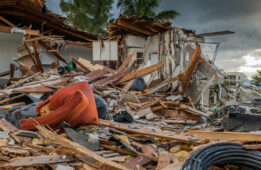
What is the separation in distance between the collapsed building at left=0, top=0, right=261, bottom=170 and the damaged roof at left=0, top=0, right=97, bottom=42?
4cm

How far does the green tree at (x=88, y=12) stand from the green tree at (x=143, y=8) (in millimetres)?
4446

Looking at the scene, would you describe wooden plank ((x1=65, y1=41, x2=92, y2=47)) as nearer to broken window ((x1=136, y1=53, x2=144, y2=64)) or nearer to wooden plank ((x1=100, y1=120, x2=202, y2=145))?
broken window ((x1=136, y1=53, x2=144, y2=64))

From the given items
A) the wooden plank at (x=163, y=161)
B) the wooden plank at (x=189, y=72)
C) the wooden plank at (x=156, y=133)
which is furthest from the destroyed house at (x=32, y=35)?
the wooden plank at (x=163, y=161)

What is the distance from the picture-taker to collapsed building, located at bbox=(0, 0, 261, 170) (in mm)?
2350

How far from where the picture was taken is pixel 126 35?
39.7 ft

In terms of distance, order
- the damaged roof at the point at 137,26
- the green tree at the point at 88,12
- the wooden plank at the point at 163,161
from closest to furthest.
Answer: the wooden plank at the point at 163,161
the damaged roof at the point at 137,26
the green tree at the point at 88,12

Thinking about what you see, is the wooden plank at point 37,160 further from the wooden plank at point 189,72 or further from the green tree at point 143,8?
the green tree at point 143,8

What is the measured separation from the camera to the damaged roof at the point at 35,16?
8031 mm

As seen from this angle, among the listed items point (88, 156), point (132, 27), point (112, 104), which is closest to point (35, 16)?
point (132, 27)

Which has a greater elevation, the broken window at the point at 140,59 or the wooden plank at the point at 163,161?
the broken window at the point at 140,59

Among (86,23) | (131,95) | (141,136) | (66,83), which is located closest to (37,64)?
(66,83)

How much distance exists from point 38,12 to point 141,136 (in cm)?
830

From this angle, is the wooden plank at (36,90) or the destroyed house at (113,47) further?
the destroyed house at (113,47)

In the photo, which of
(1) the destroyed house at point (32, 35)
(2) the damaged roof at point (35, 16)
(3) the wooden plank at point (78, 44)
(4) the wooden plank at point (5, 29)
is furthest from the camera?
(3) the wooden plank at point (78, 44)
